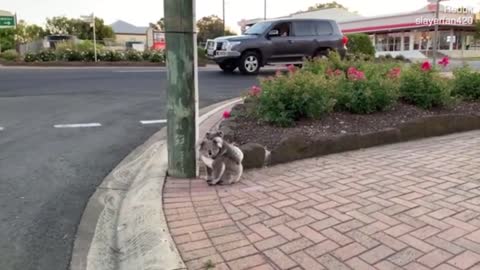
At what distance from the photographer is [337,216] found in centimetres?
347

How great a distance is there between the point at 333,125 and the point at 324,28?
10884mm

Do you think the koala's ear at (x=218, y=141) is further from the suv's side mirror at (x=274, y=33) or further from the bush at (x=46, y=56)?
the bush at (x=46, y=56)

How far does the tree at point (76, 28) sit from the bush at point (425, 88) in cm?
7318

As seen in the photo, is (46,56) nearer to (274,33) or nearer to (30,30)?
(274,33)

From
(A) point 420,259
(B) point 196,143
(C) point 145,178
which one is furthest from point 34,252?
(A) point 420,259

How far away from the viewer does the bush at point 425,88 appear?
655 cm

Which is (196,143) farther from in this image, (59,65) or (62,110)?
(59,65)

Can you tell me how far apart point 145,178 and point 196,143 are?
0.63 metres

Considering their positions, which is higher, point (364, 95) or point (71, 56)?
point (71, 56)

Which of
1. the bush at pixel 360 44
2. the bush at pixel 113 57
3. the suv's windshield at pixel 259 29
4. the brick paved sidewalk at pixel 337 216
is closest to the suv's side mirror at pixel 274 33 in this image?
the suv's windshield at pixel 259 29

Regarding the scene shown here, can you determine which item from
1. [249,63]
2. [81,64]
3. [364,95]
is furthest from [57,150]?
[81,64]

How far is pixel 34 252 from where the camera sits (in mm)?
3209

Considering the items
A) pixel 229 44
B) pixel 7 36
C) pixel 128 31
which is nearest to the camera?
pixel 229 44

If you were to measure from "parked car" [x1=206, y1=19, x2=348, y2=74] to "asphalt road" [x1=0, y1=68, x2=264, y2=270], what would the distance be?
2.45m
